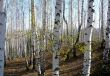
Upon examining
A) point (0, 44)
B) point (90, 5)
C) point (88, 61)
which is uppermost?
point (90, 5)

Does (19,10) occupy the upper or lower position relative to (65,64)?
upper

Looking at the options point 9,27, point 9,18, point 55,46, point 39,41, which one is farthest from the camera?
point 9,27

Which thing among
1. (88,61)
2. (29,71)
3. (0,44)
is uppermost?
(0,44)

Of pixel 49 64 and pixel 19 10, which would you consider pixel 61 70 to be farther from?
pixel 19 10

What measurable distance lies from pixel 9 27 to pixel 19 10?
28.9ft

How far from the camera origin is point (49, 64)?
2594 centimetres

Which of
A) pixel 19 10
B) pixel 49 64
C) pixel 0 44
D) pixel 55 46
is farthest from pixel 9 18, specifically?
pixel 0 44

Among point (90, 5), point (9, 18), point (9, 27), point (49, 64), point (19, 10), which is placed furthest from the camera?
point (9, 27)

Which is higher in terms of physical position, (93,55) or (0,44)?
(0,44)

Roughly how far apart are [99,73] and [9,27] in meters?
34.0

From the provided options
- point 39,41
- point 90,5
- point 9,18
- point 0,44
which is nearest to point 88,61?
point 90,5

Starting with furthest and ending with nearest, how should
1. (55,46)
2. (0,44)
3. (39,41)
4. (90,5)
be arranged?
(39,41), (55,46), (90,5), (0,44)

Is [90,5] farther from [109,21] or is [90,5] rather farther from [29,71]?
[29,71]

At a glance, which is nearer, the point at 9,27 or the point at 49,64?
the point at 49,64
